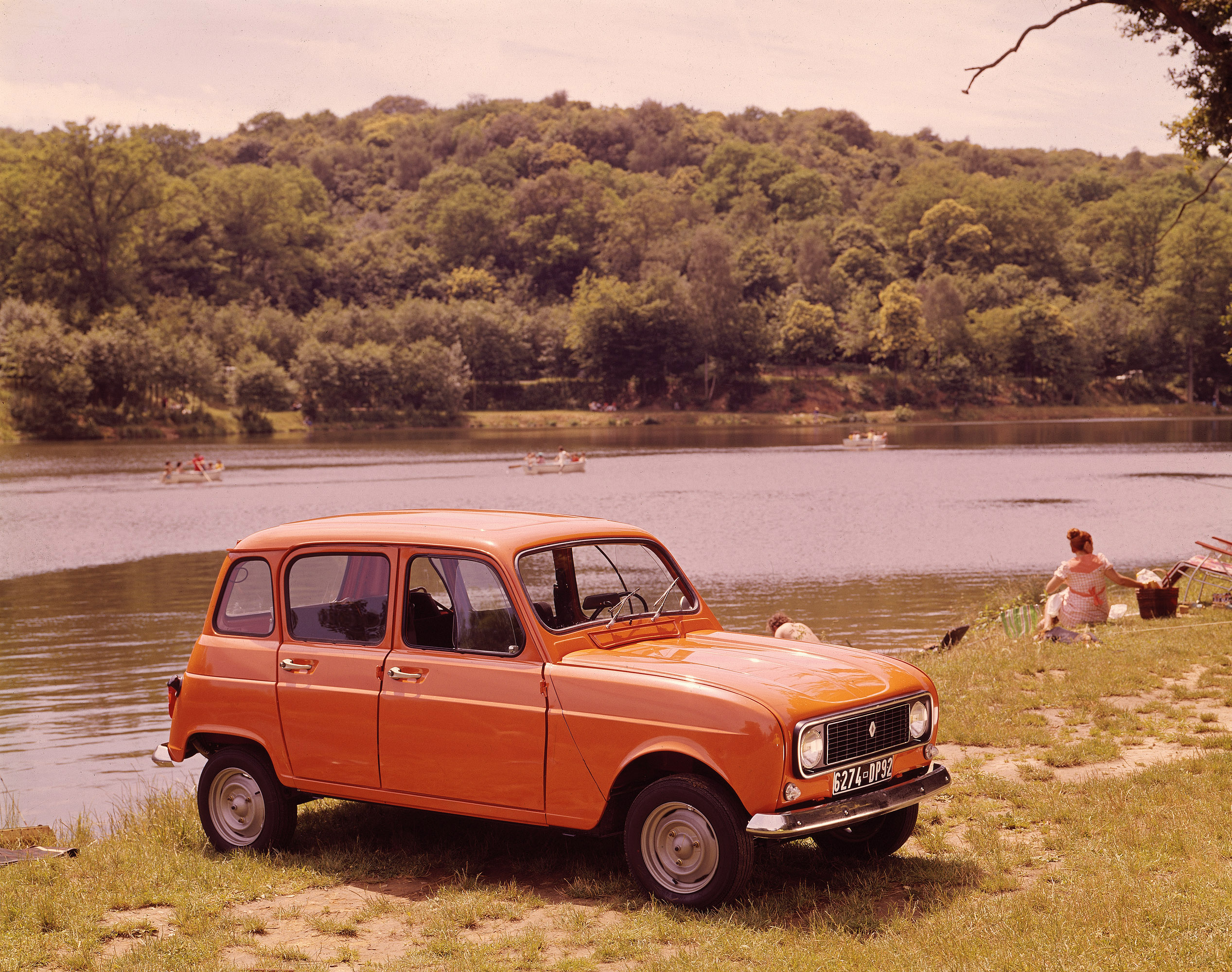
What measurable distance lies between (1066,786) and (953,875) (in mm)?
2090

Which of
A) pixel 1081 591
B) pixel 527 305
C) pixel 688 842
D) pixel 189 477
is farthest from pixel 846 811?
pixel 527 305

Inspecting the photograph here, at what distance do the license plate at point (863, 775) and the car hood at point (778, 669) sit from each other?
357mm

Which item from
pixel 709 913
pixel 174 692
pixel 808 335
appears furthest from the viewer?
pixel 808 335

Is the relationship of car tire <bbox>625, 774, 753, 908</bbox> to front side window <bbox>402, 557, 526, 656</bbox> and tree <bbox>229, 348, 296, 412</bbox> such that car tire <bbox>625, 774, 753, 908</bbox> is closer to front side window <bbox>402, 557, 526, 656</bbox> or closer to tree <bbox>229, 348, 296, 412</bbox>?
front side window <bbox>402, 557, 526, 656</bbox>

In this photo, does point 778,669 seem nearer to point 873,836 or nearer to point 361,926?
point 873,836

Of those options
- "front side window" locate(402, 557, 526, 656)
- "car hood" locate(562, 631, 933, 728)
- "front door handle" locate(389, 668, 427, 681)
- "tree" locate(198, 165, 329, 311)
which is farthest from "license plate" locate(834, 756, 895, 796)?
"tree" locate(198, 165, 329, 311)

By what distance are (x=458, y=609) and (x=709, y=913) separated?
2.41m

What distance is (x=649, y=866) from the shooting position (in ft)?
21.5

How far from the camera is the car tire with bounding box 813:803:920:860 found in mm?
7262

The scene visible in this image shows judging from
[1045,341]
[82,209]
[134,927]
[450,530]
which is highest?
[82,209]

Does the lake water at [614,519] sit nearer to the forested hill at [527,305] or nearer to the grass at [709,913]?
the grass at [709,913]

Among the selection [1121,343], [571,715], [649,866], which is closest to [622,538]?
[571,715]

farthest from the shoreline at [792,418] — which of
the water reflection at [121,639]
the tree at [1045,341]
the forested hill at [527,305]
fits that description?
the water reflection at [121,639]

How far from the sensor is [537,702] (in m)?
6.87
